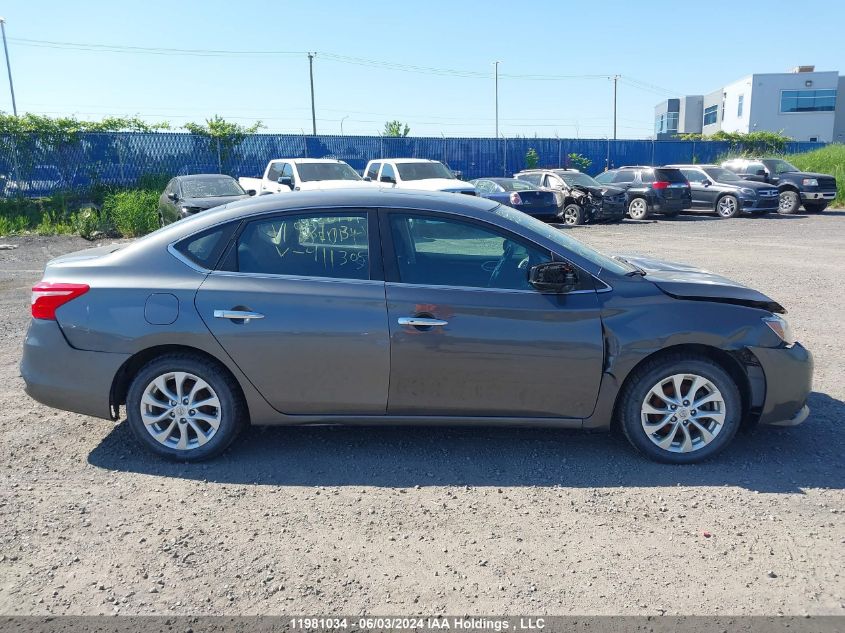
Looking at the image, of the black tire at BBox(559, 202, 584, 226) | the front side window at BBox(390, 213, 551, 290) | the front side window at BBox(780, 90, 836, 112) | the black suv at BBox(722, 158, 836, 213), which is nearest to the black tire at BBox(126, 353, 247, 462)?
the front side window at BBox(390, 213, 551, 290)

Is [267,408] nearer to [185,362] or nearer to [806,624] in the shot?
[185,362]

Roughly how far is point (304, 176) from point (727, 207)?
14646mm

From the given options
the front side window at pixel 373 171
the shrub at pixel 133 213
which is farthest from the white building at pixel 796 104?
the shrub at pixel 133 213

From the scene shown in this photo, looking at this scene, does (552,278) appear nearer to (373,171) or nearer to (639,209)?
(373,171)

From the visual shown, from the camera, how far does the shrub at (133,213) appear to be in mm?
19438

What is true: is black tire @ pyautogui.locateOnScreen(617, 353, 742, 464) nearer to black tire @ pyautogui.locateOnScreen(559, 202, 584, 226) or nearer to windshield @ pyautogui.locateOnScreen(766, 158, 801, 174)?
black tire @ pyautogui.locateOnScreen(559, 202, 584, 226)

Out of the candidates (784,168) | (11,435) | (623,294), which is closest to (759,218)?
(784,168)

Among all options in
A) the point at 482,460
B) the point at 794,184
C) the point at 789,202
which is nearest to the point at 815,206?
the point at 789,202

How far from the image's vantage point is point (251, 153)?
25500 mm

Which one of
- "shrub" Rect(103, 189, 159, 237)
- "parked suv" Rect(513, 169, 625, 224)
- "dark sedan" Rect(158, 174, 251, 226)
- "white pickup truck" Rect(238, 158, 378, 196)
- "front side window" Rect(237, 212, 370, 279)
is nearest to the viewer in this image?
"front side window" Rect(237, 212, 370, 279)

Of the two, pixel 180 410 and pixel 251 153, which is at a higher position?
pixel 251 153

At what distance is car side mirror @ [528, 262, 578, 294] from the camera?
4332 millimetres

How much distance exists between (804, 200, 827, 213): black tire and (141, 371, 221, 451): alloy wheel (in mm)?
25069

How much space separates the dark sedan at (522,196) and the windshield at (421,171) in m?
1.09
